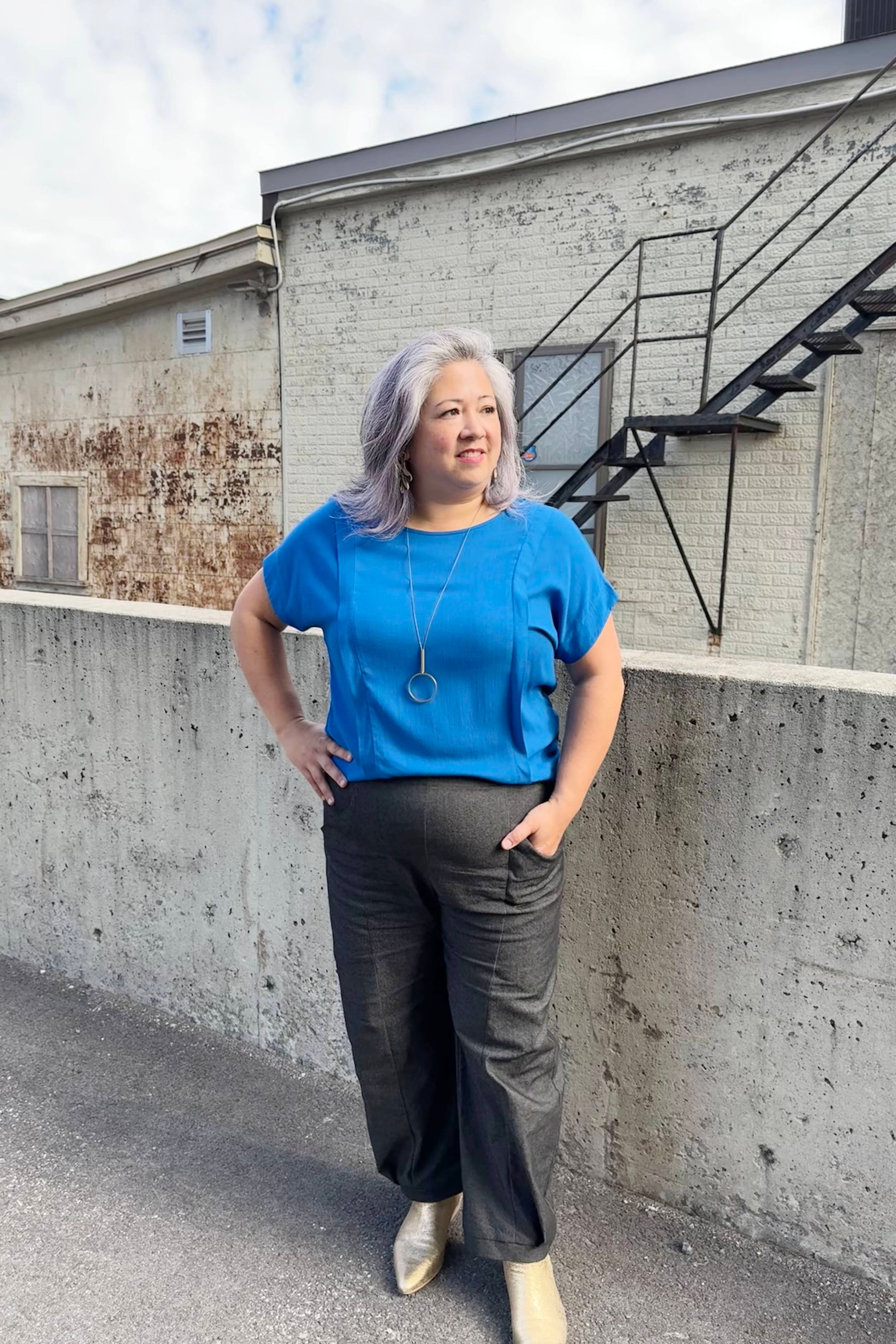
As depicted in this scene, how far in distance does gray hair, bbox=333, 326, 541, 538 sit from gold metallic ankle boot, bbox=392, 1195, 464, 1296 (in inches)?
59.9

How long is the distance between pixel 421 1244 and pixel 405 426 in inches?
70.1

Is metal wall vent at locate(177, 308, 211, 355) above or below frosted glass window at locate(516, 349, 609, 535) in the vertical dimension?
above

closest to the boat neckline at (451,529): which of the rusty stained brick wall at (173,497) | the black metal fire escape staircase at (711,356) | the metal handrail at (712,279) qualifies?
the metal handrail at (712,279)

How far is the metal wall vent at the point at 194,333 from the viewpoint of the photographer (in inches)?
435

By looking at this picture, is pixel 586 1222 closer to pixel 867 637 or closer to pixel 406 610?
pixel 406 610

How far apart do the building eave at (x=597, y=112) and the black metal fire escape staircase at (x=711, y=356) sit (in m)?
0.28

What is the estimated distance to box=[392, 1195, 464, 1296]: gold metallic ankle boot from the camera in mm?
2201

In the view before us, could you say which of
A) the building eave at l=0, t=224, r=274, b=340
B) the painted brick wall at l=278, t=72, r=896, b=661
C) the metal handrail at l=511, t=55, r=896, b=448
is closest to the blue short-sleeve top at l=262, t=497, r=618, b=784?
the metal handrail at l=511, t=55, r=896, b=448

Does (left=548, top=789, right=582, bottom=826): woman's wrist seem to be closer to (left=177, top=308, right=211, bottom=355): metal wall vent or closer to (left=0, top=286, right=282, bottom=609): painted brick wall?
(left=0, top=286, right=282, bottom=609): painted brick wall

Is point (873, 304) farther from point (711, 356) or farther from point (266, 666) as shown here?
point (266, 666)

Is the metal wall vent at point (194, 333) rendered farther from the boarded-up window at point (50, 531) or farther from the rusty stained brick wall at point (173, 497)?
the boarded-up window at point (50, 531)

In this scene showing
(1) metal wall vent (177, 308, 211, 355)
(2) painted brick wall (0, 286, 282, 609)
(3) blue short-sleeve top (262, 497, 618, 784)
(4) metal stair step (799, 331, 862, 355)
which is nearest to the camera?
(3) blue short-sleeve top (262, 497, 618, 784)

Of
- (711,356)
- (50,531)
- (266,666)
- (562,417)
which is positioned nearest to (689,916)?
(266,666)

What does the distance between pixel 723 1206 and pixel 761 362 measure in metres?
5.98
